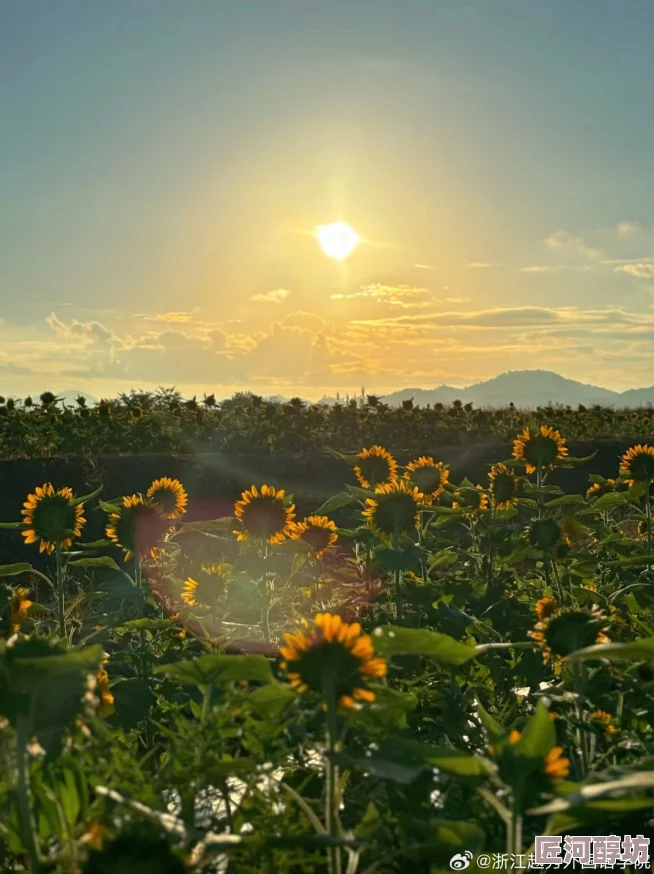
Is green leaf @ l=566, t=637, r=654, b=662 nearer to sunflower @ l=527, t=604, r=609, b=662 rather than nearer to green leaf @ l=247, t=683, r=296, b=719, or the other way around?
green leaf @ l=247, t=683, r=296, b=719

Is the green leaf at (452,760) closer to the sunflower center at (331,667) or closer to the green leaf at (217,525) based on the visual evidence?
the sunflower center at (331,667)

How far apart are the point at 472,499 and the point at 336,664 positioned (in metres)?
2.63

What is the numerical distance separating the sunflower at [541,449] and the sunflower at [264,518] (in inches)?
44.2

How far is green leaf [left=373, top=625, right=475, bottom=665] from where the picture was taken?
3.95 feet

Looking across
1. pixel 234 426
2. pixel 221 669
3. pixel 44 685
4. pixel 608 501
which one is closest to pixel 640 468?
pixel 608 501

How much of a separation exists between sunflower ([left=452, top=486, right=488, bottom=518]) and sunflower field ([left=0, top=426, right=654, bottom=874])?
16cm

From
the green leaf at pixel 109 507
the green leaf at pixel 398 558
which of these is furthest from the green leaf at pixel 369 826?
the green leaf at pixel 109 507

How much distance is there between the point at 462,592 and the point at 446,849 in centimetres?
197

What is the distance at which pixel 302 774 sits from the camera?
1.62 m

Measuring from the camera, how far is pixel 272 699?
121 centimetres

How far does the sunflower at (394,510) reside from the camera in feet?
9.52

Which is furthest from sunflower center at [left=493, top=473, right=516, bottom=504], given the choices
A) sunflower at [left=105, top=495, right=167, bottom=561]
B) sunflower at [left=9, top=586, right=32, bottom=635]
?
sunflower at [left=9, top=586, right=32, bottom=635]

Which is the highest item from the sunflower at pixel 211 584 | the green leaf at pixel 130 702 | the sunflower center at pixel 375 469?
the sunflower center at pixel 375 469

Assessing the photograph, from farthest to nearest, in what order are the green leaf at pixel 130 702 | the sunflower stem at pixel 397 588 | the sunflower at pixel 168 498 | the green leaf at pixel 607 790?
the sunflower at pixel 168 498 < the sunflower stem at pixel 397 588 < the green leaf at pixel 130 702 < the green leaf at pixel 607 790
